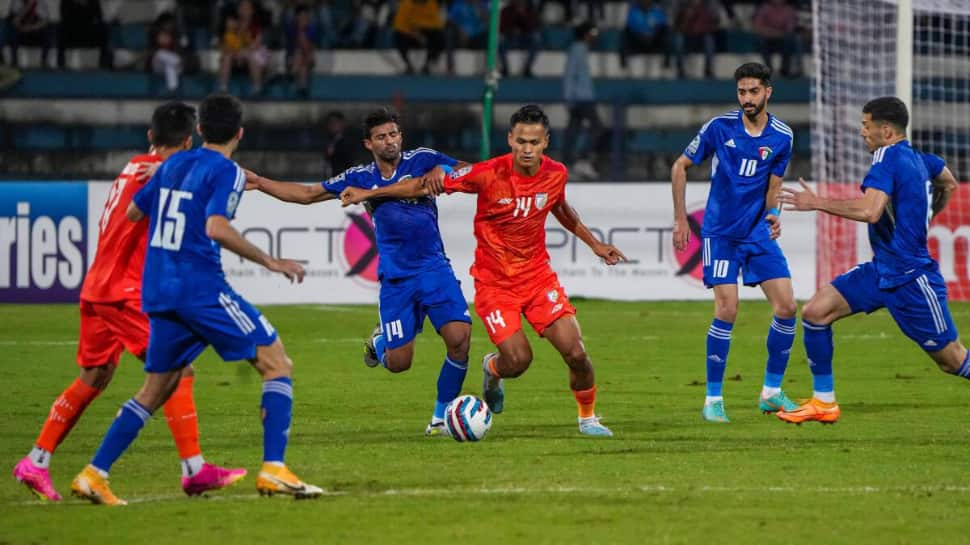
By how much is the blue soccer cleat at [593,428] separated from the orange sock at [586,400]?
1.4 inches

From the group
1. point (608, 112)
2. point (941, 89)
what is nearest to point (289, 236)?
point (608, 112)

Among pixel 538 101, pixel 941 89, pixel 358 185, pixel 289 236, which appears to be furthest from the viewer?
pixel 538 101

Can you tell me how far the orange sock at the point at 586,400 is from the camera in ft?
31.1

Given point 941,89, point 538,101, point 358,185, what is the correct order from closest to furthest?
point 358,185
point 941,89
point 538,101

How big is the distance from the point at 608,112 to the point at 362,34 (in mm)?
5398

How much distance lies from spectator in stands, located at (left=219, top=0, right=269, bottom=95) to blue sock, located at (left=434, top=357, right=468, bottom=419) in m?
16.1

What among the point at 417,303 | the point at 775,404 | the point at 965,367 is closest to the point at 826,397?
the point at 775,404

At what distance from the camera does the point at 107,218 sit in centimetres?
776

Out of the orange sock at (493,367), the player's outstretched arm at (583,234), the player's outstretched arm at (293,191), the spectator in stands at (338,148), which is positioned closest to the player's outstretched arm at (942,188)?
the player's outstretched arm at (583,234)

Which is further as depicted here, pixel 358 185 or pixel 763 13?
pixel 763 13

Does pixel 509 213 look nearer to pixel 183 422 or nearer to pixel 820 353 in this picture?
pixel 820 353

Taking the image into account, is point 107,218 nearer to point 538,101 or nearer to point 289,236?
point 289,236

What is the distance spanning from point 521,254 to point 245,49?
16.5 meters

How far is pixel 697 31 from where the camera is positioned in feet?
88.6
